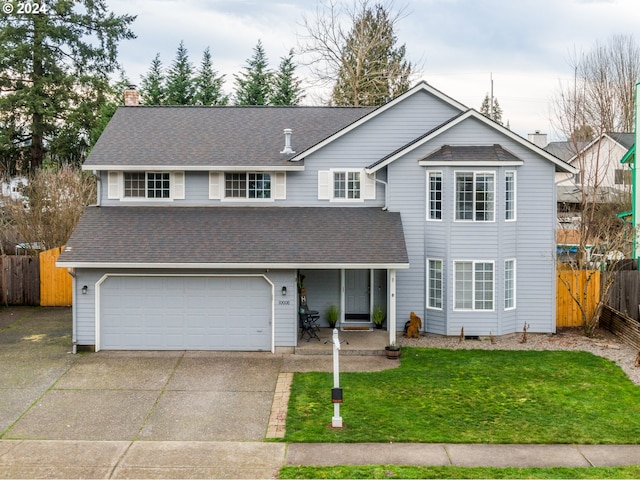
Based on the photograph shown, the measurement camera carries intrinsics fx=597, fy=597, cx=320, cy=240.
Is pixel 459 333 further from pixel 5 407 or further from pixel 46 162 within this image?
pixel 46 162

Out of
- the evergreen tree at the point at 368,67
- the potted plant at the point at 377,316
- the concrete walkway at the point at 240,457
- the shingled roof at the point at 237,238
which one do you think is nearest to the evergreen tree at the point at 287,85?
the evergreen tree at the point at 368,67

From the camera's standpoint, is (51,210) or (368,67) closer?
(51,210)

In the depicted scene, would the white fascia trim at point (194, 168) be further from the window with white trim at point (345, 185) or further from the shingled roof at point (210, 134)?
the window with white trim at point (345, 185)

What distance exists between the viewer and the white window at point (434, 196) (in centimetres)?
1702

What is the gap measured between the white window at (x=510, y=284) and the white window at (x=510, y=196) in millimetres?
1344

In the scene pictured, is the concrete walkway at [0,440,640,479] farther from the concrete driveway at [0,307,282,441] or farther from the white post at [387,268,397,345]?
the white post at [387,268,397,345]

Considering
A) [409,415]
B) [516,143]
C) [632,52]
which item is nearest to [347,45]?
[632,52]

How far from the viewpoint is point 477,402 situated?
38.9 ft

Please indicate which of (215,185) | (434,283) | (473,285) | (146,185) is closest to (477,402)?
(473,285)

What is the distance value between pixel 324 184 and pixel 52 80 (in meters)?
20.7

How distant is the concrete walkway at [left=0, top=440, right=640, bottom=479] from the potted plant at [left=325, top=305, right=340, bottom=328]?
792 centimetres

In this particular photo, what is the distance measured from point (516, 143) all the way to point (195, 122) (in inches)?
418

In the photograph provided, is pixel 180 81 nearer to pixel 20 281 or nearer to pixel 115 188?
pixel 20 281

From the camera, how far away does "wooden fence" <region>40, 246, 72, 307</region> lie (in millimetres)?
21047
